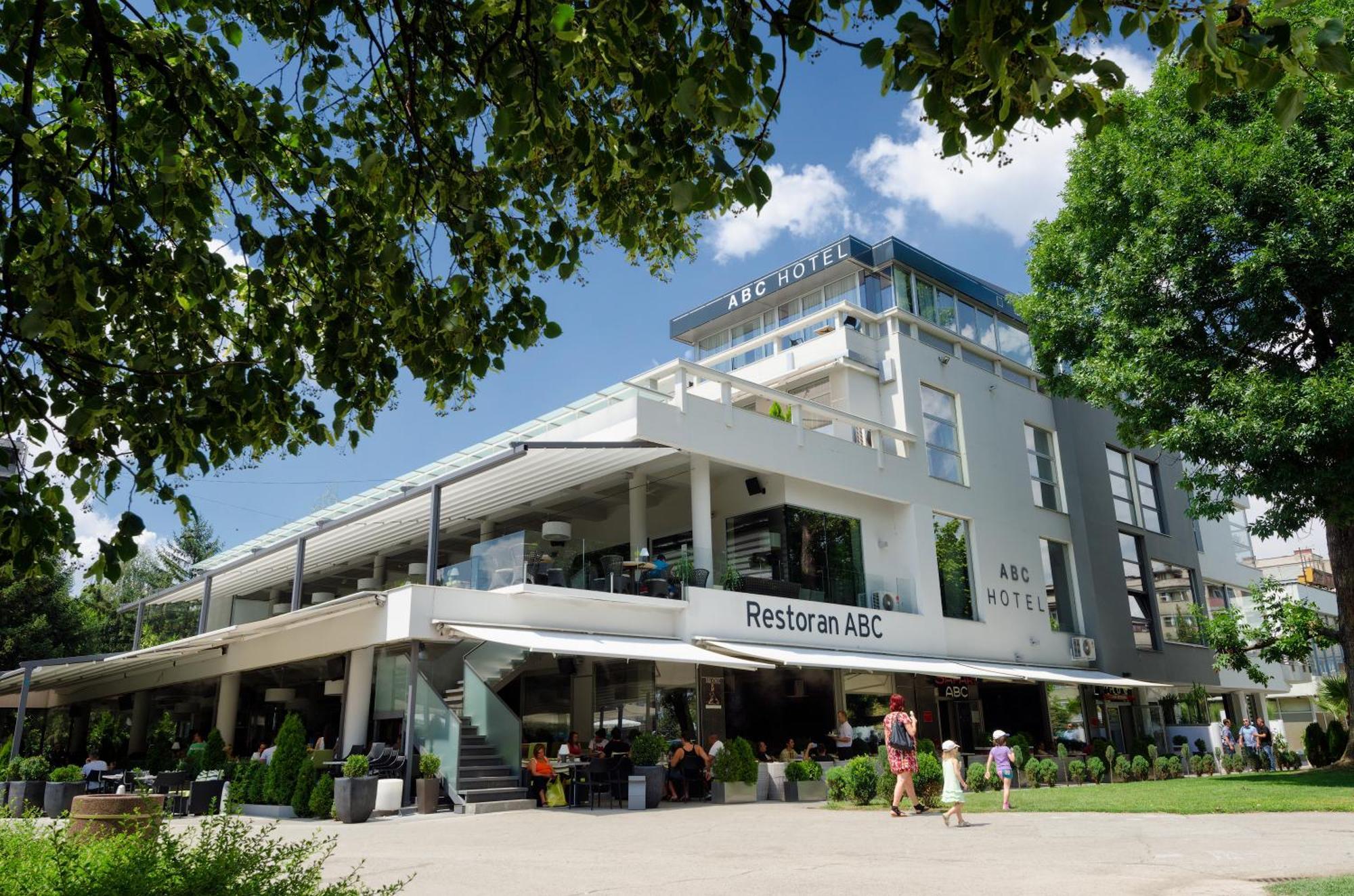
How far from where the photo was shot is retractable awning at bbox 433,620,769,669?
14.0 meters

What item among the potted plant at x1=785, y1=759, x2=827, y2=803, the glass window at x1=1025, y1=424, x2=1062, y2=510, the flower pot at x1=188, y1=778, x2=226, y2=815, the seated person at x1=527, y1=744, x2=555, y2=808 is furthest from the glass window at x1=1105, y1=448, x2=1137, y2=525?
the flower pot at x1=188, y1=778, x2=226, y2=815

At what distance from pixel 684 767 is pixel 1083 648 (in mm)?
13916

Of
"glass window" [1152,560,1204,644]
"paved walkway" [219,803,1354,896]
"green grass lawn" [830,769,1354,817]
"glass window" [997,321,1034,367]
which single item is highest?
"glass window" [997,321,1034,367]

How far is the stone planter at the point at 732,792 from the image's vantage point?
14.5 metres

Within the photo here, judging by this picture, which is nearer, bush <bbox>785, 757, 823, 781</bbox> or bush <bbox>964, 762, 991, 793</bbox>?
bush <bbox>785, 757, 823, 781</bbox>

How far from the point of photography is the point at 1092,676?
77.8 feet

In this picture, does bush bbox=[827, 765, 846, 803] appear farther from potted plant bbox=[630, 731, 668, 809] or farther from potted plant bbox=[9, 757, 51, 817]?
potted plant bbox=[9, 757, 51, 817]

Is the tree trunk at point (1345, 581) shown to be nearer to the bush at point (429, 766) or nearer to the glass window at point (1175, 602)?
the glass window at point (1175, 602)

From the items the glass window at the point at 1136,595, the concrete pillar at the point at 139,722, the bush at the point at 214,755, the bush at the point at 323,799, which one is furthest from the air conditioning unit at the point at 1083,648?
the concrete pillar at the point at 139,722

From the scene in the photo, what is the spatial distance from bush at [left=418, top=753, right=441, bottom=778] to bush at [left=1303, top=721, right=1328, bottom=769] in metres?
20.2

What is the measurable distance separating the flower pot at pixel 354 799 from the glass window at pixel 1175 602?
2253 centimetres

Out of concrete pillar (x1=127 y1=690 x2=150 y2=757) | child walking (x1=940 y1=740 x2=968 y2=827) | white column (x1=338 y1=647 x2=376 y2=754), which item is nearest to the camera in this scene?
child walking (x1=940 y1=740 x2=968 y2=827)

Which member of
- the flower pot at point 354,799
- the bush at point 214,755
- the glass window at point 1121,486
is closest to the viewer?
the flower pot at point 354,799

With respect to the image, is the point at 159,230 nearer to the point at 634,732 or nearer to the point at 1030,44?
the point at 1030,44
